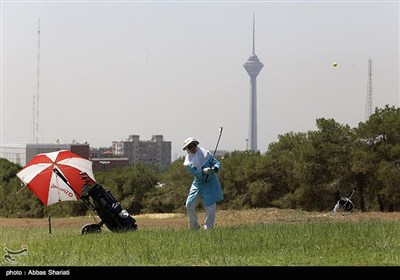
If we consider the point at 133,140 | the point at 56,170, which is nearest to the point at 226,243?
the point at 56,170

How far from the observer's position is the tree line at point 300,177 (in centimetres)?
3431

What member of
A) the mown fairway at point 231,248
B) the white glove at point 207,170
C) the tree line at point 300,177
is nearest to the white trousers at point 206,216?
the white glove at point 207,170

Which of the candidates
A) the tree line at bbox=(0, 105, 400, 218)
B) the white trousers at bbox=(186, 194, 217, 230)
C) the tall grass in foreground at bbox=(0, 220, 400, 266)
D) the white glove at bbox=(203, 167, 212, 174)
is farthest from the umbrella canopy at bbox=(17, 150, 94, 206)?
the tree line at bbox=(0, 105, 400, 218)

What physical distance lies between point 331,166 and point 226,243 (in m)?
26.3

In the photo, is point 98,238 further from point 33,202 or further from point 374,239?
point 33,202

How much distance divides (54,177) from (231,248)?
6.49 metres

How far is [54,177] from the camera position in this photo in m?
15.7

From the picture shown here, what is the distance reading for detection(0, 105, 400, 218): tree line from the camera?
34.3 meters

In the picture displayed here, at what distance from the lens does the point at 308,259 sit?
894cm

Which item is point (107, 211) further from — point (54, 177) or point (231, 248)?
point (231, 248)

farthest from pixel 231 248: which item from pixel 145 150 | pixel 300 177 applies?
pixel 145 150

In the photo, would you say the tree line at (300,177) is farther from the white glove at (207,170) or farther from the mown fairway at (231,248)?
the mown fairway at (231,248)

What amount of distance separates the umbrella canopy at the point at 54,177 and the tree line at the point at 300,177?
58.7 feet

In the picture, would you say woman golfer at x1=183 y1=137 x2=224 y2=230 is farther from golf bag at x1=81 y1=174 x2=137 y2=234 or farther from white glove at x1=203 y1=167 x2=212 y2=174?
golf bag at x1=81 y1=174 x2=137 y2=234
